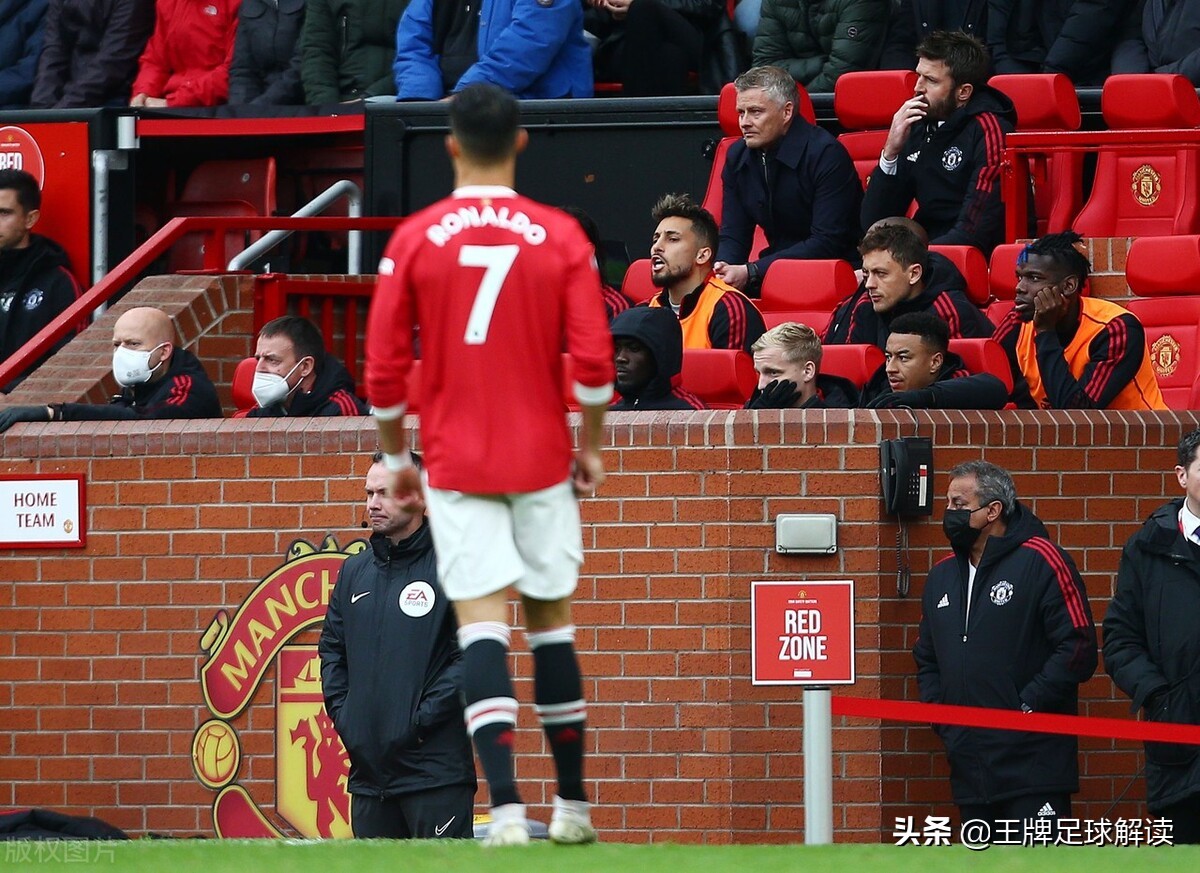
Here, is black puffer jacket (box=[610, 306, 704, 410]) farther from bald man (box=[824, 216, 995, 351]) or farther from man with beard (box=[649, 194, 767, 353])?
bald man (box=[824, 216, 995, 351])

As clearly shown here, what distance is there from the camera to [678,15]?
12.6 metres

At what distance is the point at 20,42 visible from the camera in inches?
575

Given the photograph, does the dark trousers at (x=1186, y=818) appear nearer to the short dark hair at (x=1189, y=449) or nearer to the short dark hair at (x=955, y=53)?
the short dark hair at (x=1189, y=449)

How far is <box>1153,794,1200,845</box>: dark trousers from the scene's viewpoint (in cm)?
784

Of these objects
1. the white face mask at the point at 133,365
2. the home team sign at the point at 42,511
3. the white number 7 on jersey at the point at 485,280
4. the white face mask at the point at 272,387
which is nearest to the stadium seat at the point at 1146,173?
the white face mask at the point at 272,387

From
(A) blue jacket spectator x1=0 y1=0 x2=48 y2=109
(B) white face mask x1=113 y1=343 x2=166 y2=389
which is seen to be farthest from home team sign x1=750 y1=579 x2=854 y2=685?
(A) blue jacket spectator x1=0 y1=0 x2=48 y2=109

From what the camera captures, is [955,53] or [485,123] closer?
[485,123]

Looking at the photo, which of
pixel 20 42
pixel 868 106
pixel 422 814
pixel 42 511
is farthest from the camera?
pixel 20 42

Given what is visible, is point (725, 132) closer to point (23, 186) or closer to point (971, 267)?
point (971, 267)

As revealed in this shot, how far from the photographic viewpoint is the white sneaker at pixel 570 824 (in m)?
5.59

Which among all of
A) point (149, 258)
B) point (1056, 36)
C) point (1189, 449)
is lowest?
point (1189, 449)

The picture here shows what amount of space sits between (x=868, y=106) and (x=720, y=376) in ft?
8.18

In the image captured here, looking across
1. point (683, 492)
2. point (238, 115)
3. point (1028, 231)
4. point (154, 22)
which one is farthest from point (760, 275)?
point (154, 22)

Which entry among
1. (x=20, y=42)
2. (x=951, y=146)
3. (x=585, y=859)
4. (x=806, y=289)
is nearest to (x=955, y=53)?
(x=951, y=146)
